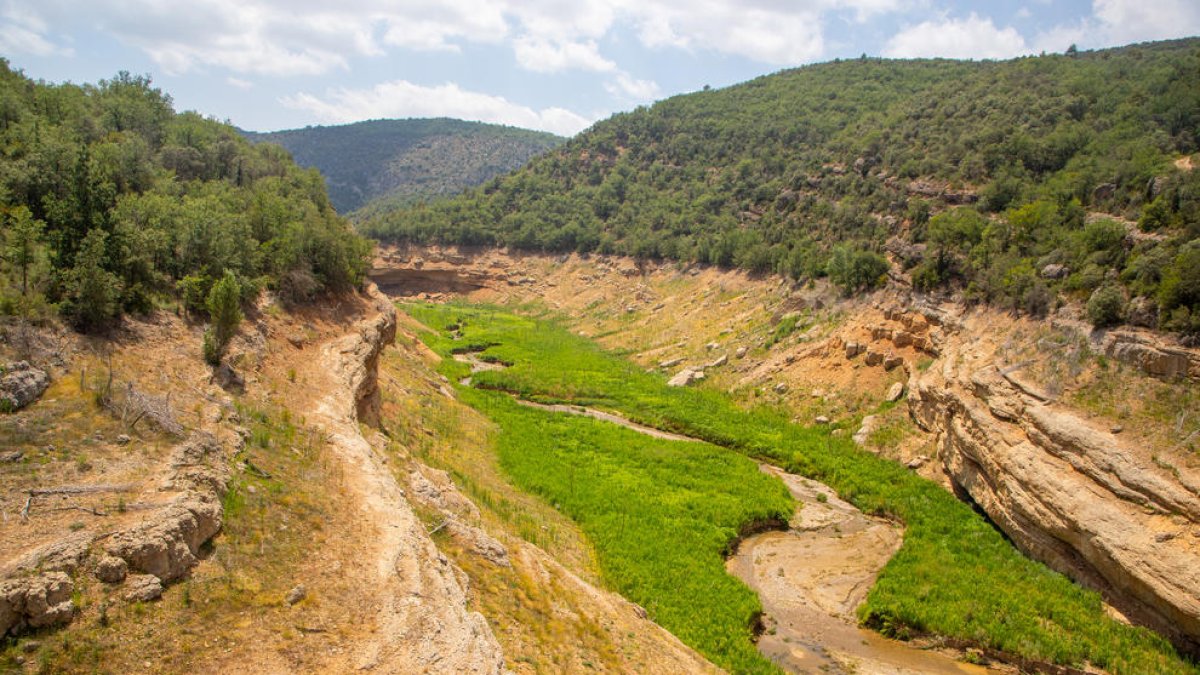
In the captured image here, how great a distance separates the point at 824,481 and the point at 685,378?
1529 centimetres

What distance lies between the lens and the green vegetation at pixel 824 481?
614 inches

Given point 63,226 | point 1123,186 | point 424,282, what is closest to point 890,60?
point 424,282

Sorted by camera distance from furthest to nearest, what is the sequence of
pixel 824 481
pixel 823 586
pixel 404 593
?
pixel 824 481 < pixel 823 586 < pixel 404 593

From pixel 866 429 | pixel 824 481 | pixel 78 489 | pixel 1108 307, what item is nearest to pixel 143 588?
pixel 78 489

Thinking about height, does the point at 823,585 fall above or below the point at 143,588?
below

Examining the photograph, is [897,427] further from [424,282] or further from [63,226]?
[424,282]

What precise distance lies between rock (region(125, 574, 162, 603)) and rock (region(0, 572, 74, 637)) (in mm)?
672

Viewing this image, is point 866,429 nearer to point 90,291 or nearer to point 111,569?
point 111,569

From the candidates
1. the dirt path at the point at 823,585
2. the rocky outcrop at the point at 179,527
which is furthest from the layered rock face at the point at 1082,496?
the rocky outcrop at the point at 179,527

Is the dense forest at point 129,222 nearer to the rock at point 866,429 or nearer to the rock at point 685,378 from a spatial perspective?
the rock at point 685,378

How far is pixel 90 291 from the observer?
1495 cm

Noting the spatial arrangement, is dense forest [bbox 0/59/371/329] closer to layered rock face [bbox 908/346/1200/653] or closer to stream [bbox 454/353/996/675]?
Answer: stream [bbox 454/353/996/675]

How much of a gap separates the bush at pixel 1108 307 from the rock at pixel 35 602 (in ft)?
90.0

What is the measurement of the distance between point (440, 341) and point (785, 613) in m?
42.0
